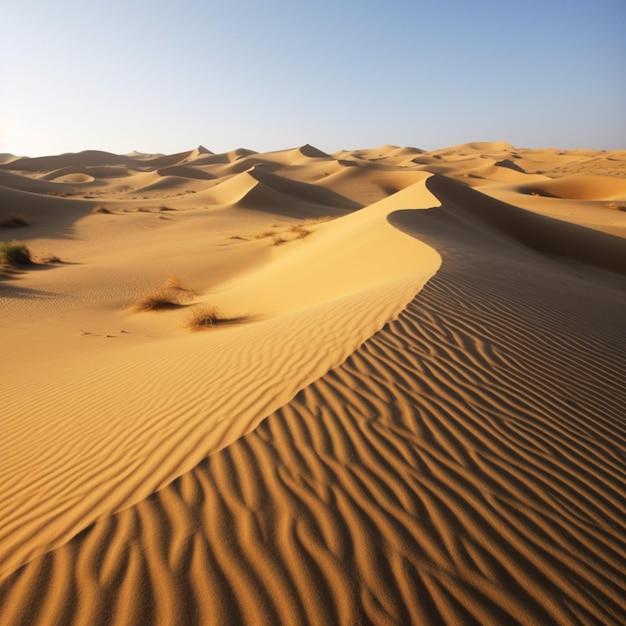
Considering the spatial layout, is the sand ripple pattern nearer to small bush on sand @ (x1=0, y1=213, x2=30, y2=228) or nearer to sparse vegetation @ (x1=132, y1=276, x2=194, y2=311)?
sparse vegetation @ (x1=132, y1=276, x2=194, y2=311)

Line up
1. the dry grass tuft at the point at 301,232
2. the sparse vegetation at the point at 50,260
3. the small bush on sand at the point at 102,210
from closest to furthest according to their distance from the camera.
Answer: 1. the sparse vegetation at the point at 50,260
2. the dry grass tuft at the point at 301,232
3. the small bush on sand at the point at 102,210

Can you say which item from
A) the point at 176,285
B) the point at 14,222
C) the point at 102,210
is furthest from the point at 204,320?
the point at 102,210

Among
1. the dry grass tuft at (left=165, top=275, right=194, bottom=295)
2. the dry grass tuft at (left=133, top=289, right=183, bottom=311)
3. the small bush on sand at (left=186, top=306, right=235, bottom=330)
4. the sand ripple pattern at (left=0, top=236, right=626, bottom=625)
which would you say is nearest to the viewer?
the sand ripple pattern at (left=0, top=236, right=626, bottom=625)

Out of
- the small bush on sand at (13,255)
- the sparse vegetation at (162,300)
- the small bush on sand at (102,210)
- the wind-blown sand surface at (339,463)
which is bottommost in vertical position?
the small bush on sand at (102,210)

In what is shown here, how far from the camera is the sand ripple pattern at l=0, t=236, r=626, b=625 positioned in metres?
1.83

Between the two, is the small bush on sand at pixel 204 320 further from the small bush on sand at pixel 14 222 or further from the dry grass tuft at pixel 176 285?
the small bush on sand at pixel 14 222

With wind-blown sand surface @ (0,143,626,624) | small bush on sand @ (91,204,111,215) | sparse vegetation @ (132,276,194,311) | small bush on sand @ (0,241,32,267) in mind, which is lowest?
small bush on sand @ (91,204,111,215)

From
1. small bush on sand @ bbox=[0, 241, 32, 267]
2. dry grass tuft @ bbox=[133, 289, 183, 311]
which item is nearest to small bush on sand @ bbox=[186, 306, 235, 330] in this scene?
dry grass tuft @ bbox=[133, 289, 183, 311]

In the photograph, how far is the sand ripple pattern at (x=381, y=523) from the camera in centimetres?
183

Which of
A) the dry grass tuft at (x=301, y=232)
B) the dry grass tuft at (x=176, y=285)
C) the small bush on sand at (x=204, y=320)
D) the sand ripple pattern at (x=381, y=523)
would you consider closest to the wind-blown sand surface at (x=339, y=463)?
the sand ripple pattern at (x=381, y=523)

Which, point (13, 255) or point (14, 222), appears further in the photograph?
point (14, 222)

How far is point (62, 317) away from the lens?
9.00m

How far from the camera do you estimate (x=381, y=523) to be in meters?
2.17

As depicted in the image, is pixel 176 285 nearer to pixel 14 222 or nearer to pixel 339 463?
pixel 339 463
